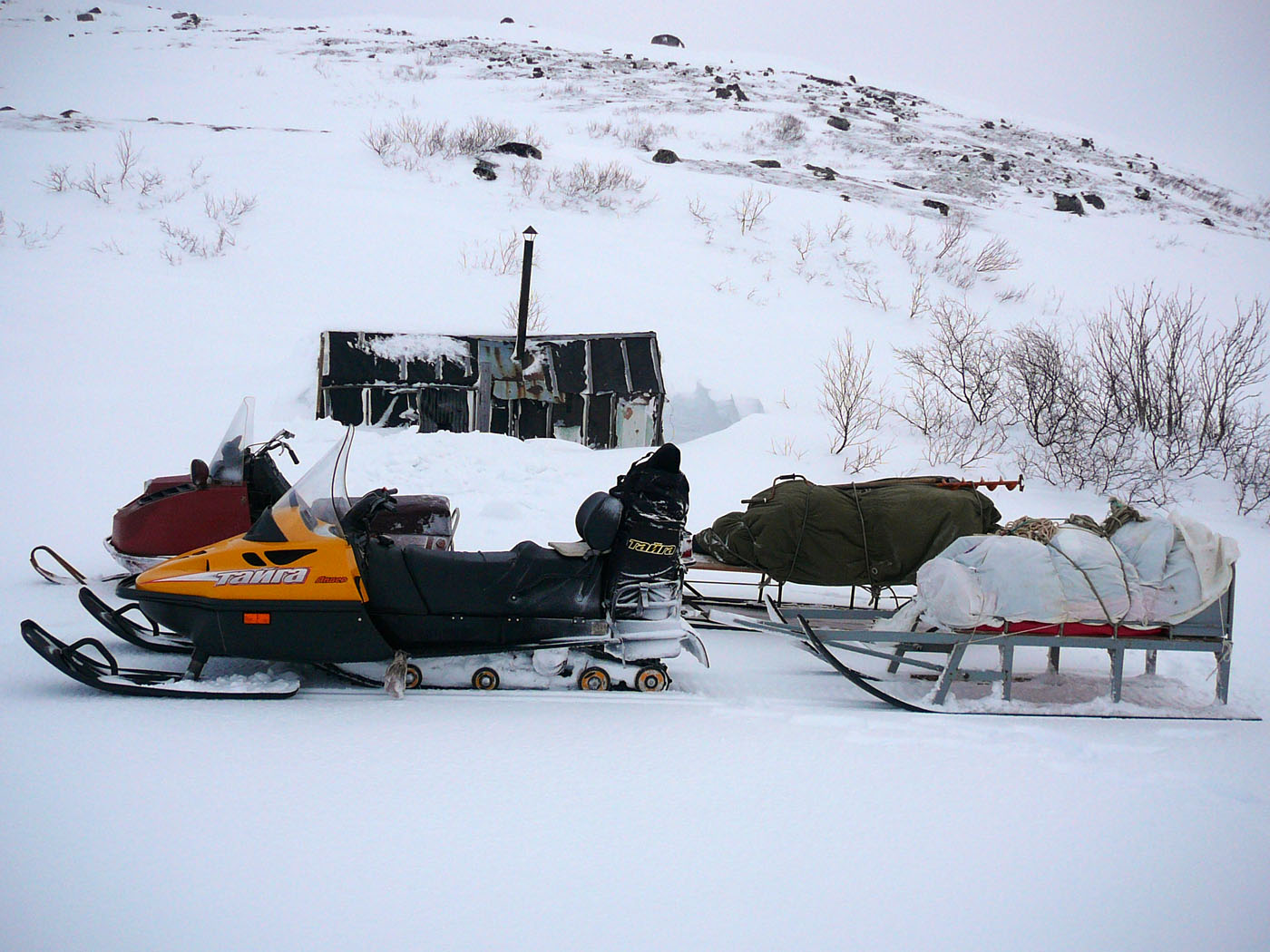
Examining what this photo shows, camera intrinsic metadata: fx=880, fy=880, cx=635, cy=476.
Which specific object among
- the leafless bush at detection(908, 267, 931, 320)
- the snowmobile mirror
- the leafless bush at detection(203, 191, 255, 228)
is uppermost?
the leafless bush at detection(203, 191, 255, 228)

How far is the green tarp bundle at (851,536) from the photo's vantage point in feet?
18.6

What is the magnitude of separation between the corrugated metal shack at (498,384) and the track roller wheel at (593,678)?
6.33 metres

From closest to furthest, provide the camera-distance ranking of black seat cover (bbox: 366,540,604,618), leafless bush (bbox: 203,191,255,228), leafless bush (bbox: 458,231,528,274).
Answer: black seat cover (bbox: 366,540,604,618) → leafless bush (bbox: 458,231,528,274) → leafless bush (bbox: 203,191,255,228)

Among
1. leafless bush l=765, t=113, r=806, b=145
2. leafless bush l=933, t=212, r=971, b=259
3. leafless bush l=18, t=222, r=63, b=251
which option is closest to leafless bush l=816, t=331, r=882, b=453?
leafless bush l=933, t=212, r=971, b=259

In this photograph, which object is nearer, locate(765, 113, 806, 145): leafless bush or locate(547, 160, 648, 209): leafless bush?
locate(547, 160, 648, 209): leafless bush

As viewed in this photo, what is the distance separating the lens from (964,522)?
5.74 metres

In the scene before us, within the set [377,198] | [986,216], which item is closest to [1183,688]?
[377,198]

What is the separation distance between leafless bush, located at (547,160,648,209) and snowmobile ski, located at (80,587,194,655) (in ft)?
49.3

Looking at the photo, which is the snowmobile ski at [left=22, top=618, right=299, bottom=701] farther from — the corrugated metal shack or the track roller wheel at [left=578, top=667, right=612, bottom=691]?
the corrugated metal shack

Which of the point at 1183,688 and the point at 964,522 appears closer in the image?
the point at 1183,688

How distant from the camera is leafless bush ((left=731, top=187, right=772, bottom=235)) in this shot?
18.0 metres

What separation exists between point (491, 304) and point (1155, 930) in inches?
456

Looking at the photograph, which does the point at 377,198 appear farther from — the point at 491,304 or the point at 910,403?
the point at 910,403

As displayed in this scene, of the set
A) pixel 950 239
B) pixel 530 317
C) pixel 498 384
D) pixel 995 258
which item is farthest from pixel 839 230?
pixel 498 384
